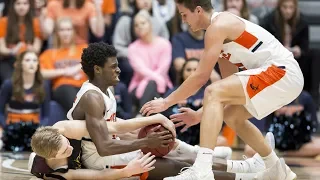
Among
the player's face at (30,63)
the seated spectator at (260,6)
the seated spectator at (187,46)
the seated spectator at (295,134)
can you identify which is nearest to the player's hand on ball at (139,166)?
the seated spectator at (295,134)

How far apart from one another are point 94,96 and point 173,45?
4.00 metres

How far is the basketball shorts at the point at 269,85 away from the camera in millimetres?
5109

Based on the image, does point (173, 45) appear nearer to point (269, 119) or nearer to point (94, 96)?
point (269, 119)

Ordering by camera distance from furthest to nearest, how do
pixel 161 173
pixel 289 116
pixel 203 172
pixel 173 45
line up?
pixel 173 45, pixel 289 116, pixel 161 173, pixel 203 172

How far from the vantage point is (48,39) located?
9172mm

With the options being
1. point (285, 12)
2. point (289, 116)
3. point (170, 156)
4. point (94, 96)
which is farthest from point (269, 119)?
point (94, 96)

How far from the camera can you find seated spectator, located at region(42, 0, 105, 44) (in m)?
9.09

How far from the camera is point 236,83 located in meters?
5.07

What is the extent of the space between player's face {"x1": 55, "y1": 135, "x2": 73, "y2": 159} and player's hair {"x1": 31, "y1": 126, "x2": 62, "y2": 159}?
2 cm

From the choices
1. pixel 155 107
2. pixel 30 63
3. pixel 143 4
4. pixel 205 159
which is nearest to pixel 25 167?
pixel 155 107

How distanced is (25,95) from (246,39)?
13.0ft

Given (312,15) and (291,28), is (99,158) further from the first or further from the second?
(312,15)

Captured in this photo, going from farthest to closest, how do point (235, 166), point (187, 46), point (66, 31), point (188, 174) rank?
1. point (187, 46)
2. point (66, 31)
3. point (235, 166)
4. point (188, 174)

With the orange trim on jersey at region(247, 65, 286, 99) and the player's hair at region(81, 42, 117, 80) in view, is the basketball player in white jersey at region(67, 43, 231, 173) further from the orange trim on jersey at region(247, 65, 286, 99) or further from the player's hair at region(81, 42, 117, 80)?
the orange trim on jersey at region(247, 65, 286, 99)
